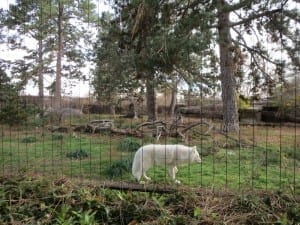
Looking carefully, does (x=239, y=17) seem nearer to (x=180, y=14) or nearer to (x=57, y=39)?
(x=180, y=14)

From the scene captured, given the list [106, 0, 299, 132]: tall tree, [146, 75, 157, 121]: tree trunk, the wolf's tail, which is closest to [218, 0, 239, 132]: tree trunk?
[106, 0, 299, 132]: tall tree

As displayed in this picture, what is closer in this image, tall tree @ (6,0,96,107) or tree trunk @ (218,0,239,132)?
tree trunk @ (218,0,239,132)

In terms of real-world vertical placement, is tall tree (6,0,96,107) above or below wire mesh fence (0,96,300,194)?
above

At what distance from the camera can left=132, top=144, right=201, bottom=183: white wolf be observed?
14.3 ft

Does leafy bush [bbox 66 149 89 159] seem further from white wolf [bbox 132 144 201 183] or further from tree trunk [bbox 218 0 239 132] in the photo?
tree trunk [bbox 218 0 239 132]

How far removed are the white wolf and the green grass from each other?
0.23 m

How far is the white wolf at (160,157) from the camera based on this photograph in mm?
4348

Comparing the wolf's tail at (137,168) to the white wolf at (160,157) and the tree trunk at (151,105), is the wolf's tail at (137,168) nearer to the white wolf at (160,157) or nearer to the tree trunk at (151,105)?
the white wolf at (160,157)

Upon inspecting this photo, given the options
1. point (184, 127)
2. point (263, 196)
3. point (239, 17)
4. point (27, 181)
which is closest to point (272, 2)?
point (239, 17)

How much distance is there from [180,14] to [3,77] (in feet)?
20.8

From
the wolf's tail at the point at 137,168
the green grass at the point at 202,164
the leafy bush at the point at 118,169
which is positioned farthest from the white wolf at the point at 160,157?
the leafy bush at the point at 118,169

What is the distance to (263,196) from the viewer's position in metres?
2.56

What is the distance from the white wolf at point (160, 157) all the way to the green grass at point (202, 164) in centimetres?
23

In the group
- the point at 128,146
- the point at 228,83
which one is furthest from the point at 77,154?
the point at 228,83
